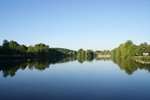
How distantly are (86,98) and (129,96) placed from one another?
471cm

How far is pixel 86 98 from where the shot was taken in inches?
891

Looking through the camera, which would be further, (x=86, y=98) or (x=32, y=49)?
(x=32, y=49)

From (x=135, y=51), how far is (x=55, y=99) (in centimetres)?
11323

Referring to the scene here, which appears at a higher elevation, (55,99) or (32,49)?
(32,49)

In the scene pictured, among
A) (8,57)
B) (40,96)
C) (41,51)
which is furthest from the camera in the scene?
(41,51)

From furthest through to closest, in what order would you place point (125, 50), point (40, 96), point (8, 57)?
point (125, 50) < point (8, 57) < point (40, 96)

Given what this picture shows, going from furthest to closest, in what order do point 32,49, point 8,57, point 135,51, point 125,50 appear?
point 32,49 → point 125,50 → point 135,51 → point 8,57

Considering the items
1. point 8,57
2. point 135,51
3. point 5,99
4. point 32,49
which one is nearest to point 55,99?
point 5,99

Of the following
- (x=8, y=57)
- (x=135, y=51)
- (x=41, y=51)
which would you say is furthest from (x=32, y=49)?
(x=135, y=51)

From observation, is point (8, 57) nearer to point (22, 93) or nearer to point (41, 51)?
point (41, 51)

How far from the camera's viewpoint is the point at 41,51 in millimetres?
175750

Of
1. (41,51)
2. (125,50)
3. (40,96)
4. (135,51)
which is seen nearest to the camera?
(40,96)

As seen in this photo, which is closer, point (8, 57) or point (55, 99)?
point (55, 99)

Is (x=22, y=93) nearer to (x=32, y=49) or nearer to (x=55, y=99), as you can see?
(x=55, y=99)
